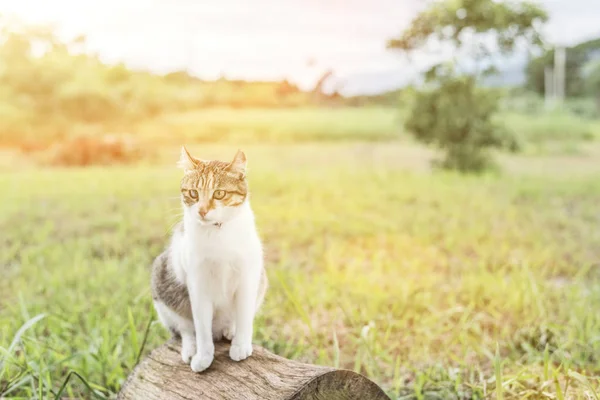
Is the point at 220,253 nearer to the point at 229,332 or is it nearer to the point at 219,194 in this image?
the point at 219,194

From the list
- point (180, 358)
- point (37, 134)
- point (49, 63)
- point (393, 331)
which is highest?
point (49, 63)

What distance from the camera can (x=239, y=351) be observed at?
1.32m

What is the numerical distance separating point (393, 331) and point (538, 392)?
2.49 ft

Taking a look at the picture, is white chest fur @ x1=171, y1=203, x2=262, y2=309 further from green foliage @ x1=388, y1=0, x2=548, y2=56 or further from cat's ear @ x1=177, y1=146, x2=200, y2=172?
green foliage @ x1=388, y1=0, x2=548, y2=56

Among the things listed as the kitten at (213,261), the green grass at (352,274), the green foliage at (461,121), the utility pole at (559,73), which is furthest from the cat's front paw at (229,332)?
the utility pole at (559,73)

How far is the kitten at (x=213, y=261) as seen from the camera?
123 centimetres

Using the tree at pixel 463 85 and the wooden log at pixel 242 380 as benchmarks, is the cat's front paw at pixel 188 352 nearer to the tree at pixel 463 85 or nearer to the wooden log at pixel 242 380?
the wooden log at pixel 242 380

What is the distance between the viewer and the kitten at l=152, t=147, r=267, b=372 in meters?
1.23

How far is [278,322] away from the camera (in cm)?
233

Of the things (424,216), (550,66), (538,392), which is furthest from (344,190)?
(538,392)

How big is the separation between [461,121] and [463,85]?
0.28 meters

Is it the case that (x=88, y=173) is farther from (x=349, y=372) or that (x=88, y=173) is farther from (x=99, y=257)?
(x=349, y=372)

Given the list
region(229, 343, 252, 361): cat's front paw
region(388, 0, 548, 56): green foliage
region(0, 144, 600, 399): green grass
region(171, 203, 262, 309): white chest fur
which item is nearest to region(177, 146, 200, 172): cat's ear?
region(171, 203, 262, 309): white chest fur

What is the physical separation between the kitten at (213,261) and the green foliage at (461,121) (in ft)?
13.2
